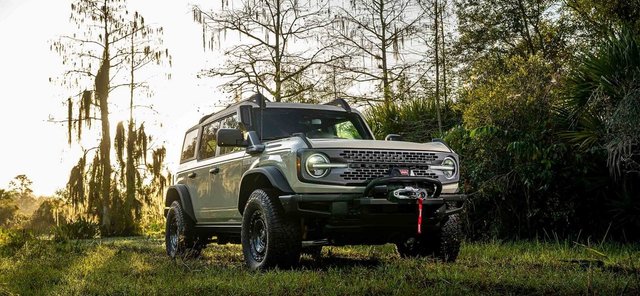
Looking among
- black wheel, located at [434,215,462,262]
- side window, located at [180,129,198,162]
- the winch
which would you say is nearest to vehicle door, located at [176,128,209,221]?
side window, located at [180,129,198,162]

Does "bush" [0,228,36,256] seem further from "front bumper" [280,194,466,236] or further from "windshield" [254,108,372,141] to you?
"front bumper" [280,194,466,236]

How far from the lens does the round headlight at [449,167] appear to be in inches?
303

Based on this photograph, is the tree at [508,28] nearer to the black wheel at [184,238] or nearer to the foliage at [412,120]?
the foliage at [412,120]

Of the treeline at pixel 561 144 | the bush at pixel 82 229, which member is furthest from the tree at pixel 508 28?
the bush at pixel 82 229

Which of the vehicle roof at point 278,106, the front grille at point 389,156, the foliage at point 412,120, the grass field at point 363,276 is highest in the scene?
the foliage at point 412,120

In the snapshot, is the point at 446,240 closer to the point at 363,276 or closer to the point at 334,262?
the point at 334,262

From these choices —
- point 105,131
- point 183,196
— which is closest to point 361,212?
point 183,196

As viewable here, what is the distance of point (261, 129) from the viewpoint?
847 centimetres

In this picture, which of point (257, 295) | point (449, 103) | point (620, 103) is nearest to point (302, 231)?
point (257, 295)

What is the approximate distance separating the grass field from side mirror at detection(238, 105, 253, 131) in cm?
166

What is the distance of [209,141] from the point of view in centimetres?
980

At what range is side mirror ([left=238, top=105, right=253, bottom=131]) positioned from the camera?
836cm

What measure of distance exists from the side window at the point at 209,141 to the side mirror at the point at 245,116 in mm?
1193

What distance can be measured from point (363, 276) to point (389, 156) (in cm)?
142
